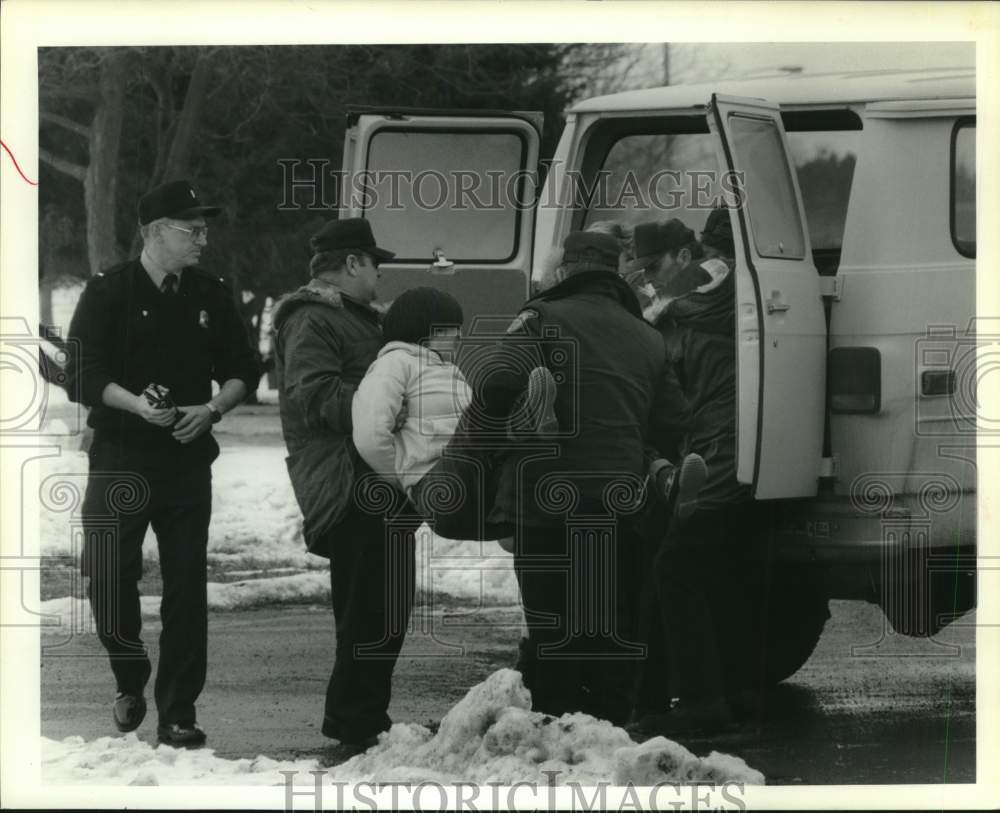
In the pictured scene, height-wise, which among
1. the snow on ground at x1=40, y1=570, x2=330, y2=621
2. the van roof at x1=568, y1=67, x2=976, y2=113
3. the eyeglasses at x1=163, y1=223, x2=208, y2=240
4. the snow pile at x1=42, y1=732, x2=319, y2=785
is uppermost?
the van roof at x1=568, y1=67, x2=976, y2=113

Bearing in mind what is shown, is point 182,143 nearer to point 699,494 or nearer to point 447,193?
point 447,193

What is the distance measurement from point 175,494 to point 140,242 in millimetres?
755

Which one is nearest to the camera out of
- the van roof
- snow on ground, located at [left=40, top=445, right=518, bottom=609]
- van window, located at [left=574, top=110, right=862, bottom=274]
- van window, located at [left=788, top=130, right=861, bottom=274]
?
snow on ground, located at [left=40, top=445, right=518, bottom=609]

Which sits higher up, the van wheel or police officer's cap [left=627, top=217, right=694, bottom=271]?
police officer's cap [left=627, top=217, right=694, bottom=271]

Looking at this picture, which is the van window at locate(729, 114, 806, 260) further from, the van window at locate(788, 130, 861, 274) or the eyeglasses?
the eyeglasses

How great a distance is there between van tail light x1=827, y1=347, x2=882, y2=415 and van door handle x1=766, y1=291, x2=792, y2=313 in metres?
0.27

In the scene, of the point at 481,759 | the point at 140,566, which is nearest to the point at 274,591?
the point at 140,566

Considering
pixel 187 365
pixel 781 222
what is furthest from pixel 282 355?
pixel 781 222

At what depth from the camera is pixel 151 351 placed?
29.3 feet

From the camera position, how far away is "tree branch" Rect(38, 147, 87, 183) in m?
8.88

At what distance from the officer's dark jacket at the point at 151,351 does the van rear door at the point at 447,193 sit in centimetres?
49

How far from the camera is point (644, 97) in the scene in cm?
929

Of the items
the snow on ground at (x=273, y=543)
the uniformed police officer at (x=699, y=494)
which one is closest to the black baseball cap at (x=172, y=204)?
the snow on ground at (x=273, y=543)

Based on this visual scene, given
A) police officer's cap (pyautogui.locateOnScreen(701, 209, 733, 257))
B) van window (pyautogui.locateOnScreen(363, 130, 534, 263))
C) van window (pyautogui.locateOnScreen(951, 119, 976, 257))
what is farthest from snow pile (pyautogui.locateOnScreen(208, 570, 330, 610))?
van window (pyautogui.locateOnScreen(951, 119, 976, 257))
